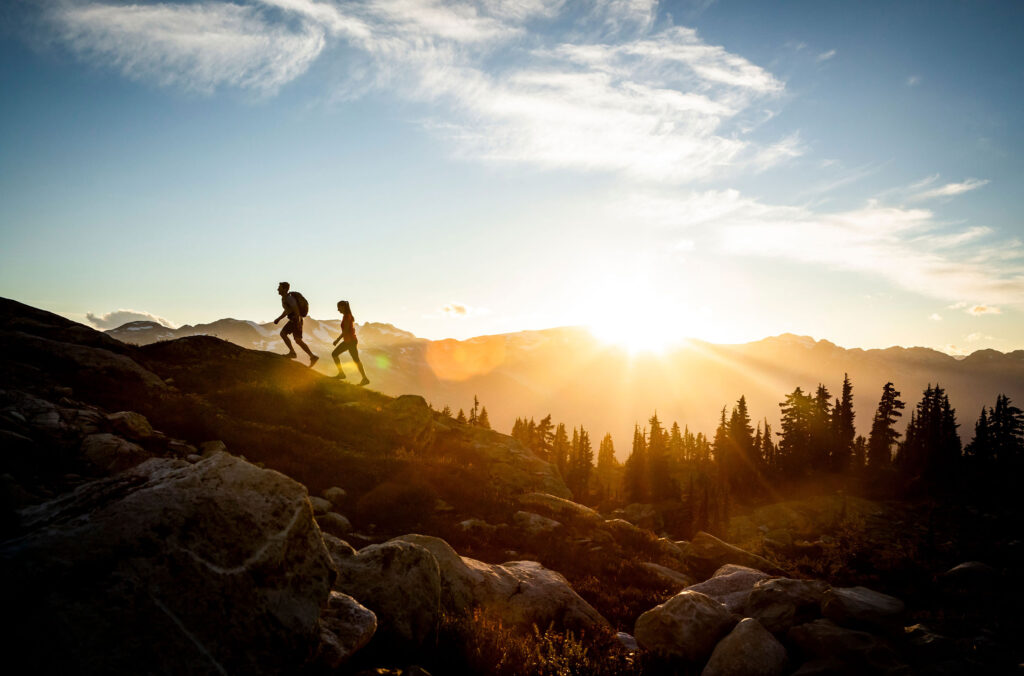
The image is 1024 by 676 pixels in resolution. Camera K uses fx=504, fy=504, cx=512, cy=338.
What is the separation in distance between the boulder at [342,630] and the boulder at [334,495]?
1058 cm

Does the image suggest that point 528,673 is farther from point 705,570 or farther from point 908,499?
point 908,499

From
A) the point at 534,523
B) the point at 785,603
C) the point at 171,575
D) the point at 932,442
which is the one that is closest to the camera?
the point at 171,575

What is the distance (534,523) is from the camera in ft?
63.9

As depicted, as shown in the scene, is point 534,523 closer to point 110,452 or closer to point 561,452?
point 110,452

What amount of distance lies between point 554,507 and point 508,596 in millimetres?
11751

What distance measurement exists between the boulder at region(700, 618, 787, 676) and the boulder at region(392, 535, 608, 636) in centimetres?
250

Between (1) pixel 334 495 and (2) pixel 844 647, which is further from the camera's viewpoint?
(1) pixel 334 495

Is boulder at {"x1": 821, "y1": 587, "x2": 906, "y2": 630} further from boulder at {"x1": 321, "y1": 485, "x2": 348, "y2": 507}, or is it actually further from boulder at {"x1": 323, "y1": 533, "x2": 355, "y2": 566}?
boulder at {"x1": 321, "y1": 485, "x2": 348, "y2": 507}

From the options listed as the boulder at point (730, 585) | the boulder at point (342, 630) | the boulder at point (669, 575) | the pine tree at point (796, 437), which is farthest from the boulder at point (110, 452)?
the pine tree at point (796, 437)

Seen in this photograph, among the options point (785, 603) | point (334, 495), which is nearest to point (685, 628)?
point (785, 603)

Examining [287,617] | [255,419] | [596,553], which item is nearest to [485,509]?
[596,553]

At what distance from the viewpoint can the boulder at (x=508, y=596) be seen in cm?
1027

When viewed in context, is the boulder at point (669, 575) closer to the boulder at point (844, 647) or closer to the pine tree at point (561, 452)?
the boulder at point (844, 647)

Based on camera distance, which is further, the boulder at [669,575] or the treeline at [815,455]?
the treeline at [815,455]
